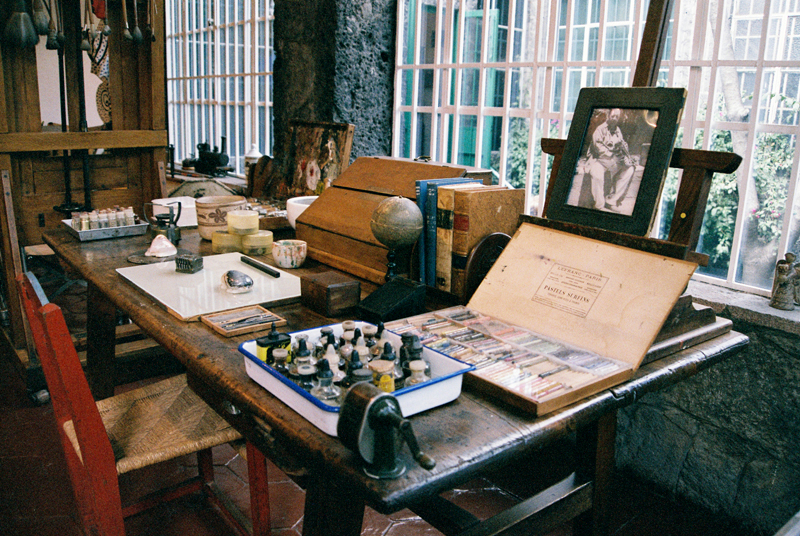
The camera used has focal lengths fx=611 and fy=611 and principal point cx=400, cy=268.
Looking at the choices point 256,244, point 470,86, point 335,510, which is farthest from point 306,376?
point 470,86

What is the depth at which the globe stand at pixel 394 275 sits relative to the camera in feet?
5.38

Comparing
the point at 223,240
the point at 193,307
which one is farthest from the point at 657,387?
the point at 223,240

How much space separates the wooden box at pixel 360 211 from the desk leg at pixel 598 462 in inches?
30.1

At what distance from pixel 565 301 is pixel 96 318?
2.11 metres

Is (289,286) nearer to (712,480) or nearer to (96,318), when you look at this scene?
(96,318)

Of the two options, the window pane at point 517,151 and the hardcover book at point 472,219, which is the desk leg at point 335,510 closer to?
the hardcover book at point 472,219

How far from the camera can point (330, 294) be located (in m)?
1.73

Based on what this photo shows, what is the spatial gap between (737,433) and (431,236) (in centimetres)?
145

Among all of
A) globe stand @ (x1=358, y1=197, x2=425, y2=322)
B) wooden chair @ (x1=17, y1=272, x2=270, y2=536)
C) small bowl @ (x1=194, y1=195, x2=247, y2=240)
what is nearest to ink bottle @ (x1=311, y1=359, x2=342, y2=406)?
globe stand @ (x1=358, y1=197, x2=425, y2=322)

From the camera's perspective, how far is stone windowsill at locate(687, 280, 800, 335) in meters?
2.13

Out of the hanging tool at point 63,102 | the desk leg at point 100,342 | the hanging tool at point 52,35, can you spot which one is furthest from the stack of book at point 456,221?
the hanging tool at point 52,35

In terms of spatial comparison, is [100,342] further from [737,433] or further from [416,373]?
[737,433]

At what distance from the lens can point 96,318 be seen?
2.71m

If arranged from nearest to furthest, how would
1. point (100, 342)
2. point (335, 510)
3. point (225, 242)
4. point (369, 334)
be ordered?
point (335, 510)
point (369, 334)
point (225, 242)
point (100, 342)
